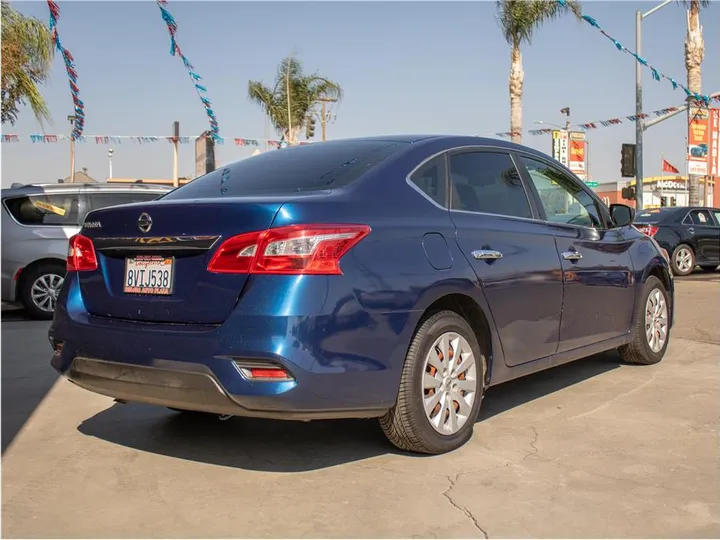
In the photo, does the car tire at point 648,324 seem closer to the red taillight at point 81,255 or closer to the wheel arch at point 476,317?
the wheel arch at point 476,317

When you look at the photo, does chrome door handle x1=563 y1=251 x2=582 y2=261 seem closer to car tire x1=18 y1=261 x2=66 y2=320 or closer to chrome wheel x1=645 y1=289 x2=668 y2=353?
chrome wheel x1=645 y1=289 x2=668 y2=353

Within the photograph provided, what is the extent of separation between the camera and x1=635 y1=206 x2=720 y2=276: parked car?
1703 cm

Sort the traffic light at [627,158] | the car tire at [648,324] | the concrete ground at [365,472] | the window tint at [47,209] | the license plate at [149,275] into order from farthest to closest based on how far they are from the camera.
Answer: the traffic light at [627,158]
the window tint at [47,209]
the car tire at [648,324]
the license plate at [149,275]
the concrete ground at [365,472]

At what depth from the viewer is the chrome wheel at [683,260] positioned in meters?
17.0

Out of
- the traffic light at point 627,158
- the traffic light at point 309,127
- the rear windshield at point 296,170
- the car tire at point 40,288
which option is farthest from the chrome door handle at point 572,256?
the traffic light at point 309,127

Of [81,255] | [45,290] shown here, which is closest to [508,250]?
[81,255]

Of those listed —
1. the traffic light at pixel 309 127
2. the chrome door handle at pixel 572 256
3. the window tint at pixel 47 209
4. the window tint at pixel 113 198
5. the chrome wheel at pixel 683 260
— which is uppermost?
the traffic light at pixel 309 127

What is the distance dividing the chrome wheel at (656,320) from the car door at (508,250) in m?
1.69

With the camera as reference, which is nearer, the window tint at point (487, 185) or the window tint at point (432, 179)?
the window tint at point (432, 179)

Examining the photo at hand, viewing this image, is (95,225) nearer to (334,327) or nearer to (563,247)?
(334,327)

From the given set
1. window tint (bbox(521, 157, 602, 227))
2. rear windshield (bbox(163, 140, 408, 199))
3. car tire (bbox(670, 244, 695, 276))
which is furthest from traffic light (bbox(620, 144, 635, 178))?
rear windshield (bbox(163, 140, 408, 199))

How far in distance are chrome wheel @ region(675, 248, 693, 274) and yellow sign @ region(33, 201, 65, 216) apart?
1220cm

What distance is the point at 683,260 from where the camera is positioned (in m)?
17.0

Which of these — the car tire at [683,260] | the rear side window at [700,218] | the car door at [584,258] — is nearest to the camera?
the car door at [584,258]
